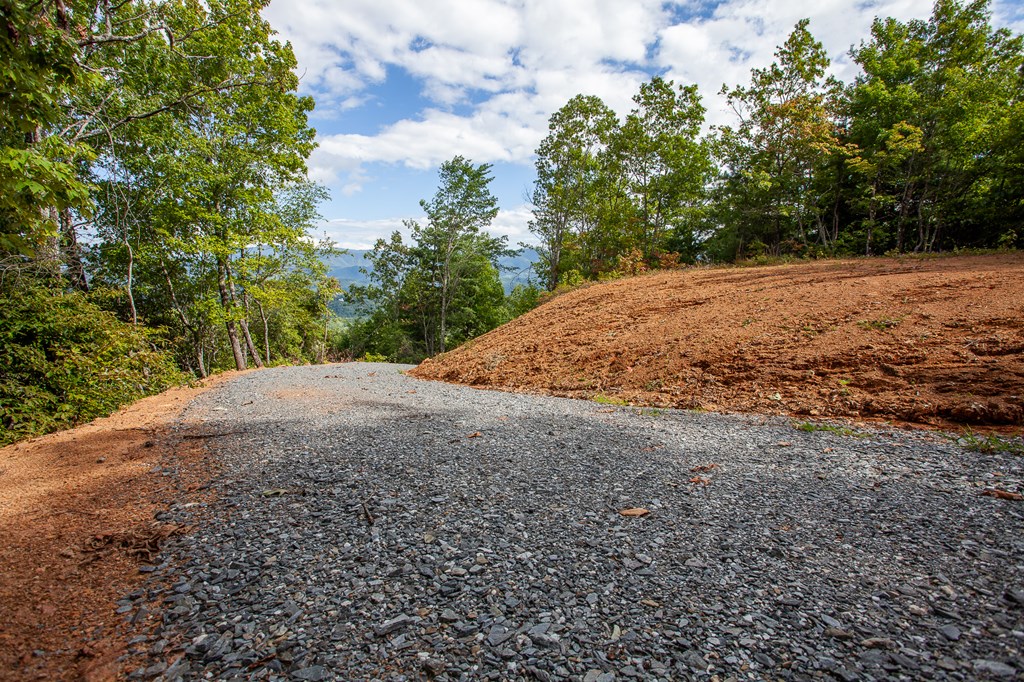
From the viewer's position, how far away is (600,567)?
2.18 meters

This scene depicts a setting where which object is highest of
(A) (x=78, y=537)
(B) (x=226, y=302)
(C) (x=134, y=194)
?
(C) (x=134, y=194)

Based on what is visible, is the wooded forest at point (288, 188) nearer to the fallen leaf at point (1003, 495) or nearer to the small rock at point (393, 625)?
the small rock at point (393, 625)

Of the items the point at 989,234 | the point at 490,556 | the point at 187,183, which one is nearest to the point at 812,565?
the point at 490,556

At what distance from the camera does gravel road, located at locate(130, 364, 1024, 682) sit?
1.61 meters

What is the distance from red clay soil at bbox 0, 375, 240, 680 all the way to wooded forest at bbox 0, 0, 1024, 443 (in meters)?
1.76

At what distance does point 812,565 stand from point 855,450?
2.31 meters

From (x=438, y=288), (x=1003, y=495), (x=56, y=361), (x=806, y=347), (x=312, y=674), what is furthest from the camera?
(x=438, y=288)

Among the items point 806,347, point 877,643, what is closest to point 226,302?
point 806,347

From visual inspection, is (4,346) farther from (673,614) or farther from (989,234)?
(989,234)

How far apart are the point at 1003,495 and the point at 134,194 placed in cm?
1843

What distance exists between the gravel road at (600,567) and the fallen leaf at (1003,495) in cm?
11

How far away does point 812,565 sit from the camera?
2.11m

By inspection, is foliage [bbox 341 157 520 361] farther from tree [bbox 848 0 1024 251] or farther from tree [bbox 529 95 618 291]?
tree [bbox 848 0 1024 251]

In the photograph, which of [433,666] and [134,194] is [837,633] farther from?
[134,194]
